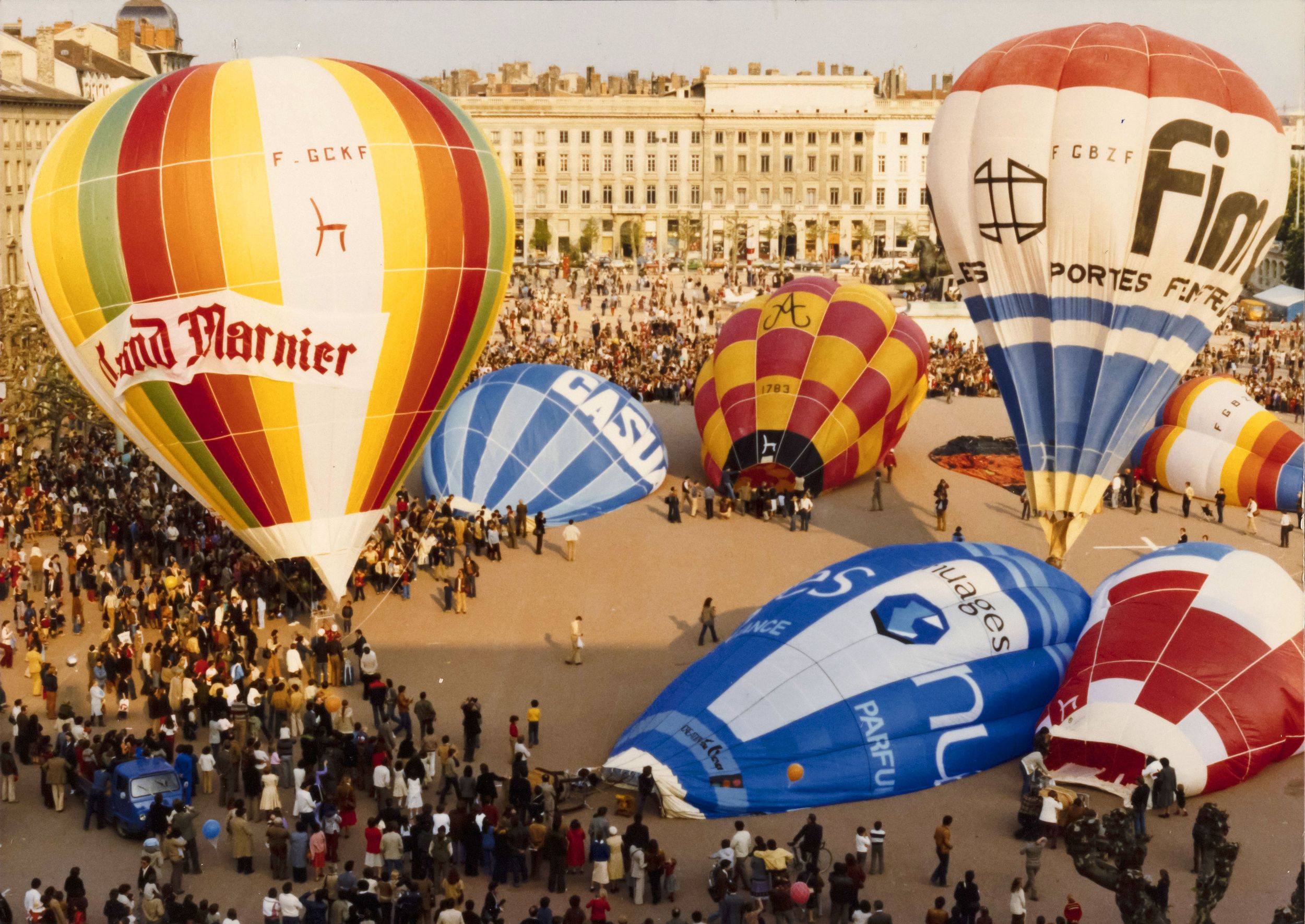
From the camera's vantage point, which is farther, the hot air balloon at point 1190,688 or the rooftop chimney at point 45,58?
the rooftop chimney at point 45,58

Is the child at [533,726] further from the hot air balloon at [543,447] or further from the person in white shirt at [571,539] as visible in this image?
the hot air balloon at [543,447]

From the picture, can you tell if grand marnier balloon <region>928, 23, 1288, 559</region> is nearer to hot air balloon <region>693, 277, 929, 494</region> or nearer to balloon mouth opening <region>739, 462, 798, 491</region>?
hot air balloon <region>693, 277, 929, 494</region>

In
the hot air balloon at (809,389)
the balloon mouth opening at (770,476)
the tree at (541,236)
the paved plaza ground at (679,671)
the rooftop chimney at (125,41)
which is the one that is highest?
the rooftop chimney at (125,41)

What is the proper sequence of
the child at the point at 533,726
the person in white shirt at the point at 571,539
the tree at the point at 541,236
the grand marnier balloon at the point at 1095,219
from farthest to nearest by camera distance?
1. the tree at the point at 541,236
2. the person in white shirt at the point at 571,539
3. the grand marnier balloon at the point at 1095,219
4. the child at the point at 533,726

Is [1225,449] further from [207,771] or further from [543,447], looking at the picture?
[207,771]

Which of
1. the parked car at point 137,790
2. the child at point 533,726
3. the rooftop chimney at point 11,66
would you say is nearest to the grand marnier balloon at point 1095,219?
the child at point 533,726

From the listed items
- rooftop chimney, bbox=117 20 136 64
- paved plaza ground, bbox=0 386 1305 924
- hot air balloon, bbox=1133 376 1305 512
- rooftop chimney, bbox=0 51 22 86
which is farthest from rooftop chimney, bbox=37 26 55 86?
hot air balloon, bbox=1133 376 1305 512

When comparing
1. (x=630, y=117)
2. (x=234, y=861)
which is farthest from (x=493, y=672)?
(x=630, y=117)
